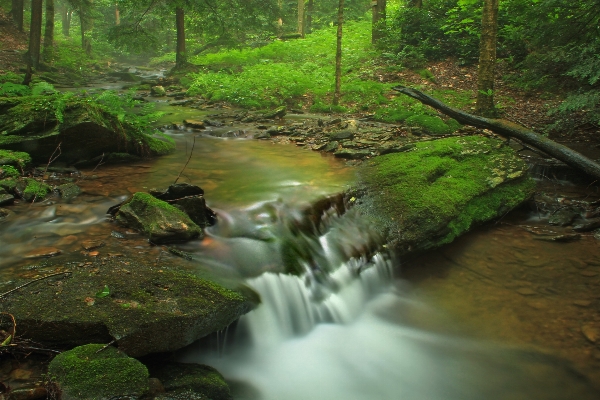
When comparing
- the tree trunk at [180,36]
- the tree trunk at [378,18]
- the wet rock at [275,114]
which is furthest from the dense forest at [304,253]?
the tree trunk at [180,36]

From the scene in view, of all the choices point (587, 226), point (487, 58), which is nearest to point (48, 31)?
point (487, 58)

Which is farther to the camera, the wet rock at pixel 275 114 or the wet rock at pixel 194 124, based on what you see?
the wet rock at pixel 275 114

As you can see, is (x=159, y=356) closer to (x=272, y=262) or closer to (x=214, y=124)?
(x=272, y=262)

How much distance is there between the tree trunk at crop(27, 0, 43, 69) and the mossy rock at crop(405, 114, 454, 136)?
14.5 m

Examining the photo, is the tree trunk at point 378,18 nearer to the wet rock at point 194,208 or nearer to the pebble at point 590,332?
the wet rock at point 194,208

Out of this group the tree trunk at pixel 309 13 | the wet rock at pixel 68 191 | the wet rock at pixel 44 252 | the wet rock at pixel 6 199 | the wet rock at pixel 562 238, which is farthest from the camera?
the tree trunk at pixel 309 13

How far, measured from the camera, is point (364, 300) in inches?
193

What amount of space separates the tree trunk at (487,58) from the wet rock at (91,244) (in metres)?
9.32

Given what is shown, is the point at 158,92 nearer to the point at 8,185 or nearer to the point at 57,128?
the point at 57,128

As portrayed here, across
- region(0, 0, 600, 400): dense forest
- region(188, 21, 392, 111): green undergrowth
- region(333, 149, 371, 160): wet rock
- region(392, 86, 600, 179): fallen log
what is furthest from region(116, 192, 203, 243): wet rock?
region(188, 21, 392, 111): green undergrowth

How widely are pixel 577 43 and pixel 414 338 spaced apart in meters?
8.95

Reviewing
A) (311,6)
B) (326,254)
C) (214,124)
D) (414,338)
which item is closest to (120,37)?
(214,124)

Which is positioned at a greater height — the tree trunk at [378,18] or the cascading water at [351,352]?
the tree trunk at [378,18]

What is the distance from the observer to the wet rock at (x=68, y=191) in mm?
5544
